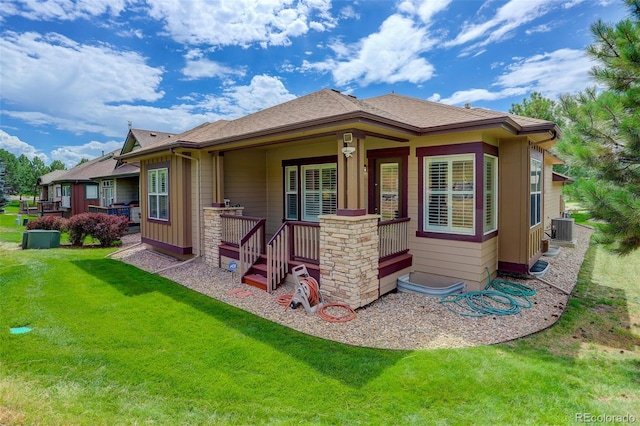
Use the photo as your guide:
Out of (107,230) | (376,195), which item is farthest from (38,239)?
(376,195)

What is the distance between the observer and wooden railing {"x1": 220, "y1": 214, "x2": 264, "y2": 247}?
780 cm

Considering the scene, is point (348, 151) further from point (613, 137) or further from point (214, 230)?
point (214, 230)

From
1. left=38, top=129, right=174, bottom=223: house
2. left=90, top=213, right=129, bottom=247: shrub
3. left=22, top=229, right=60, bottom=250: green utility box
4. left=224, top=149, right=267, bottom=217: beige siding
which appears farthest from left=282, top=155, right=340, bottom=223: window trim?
left=22, top=229, right=60, bottom=250: green utility box

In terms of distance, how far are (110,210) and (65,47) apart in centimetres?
927

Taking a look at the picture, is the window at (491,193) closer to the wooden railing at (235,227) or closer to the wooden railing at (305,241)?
the wooden railing at (305,241)

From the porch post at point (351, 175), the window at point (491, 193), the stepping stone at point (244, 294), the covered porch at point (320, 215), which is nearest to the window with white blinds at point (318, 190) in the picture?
the covered porch at point (320, 215)

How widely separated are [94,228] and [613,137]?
14.7 m

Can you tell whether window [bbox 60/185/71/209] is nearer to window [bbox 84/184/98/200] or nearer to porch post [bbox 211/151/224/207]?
window [bbox 84/184/98/200]

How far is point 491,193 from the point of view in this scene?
7.00 metres

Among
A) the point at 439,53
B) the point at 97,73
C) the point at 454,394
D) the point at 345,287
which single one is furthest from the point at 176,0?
the point at 439,53

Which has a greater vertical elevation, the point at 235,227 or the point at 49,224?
the point at 235,227

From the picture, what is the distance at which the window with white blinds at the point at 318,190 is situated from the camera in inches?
353

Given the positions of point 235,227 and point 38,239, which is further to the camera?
point 38,239

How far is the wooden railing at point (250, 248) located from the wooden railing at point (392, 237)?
2.70 metres
